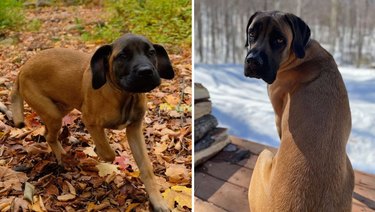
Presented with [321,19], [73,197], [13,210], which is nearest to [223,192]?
[73,197]

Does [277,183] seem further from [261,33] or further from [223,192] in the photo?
[223,192]

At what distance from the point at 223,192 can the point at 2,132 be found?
777 millimetres

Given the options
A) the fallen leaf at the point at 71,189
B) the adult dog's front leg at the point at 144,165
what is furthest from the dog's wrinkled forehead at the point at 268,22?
the fallen leaf at the point at 71,189

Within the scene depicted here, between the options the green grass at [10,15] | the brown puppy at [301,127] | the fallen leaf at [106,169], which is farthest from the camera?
the green grass at [10,15]

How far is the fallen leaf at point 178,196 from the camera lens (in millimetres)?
1336

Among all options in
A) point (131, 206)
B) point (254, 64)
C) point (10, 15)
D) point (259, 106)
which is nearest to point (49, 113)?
point (131, 206)

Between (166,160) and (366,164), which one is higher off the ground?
(166,160)

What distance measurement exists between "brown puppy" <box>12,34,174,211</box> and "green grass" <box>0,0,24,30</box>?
1.40 feet

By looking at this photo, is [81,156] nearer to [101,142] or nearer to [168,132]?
[101,142]

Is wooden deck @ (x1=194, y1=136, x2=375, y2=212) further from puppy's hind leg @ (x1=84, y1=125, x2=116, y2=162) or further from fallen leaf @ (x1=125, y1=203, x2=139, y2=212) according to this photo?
puppy's hind leg @ (x1=84, y1=125, x2=116, y2=162)

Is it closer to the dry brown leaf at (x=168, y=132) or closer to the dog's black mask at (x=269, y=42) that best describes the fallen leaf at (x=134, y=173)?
the dry brown leaf at (x=168, y=132)

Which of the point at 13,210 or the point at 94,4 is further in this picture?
the point at 94,4

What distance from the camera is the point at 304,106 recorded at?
3.23 feet

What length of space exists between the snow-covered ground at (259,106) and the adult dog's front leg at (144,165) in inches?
26.4
